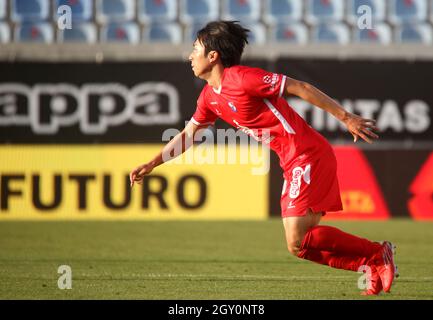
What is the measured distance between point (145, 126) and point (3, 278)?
6843 millimetres

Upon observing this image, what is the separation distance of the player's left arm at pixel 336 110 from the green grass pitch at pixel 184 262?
4.97 feet

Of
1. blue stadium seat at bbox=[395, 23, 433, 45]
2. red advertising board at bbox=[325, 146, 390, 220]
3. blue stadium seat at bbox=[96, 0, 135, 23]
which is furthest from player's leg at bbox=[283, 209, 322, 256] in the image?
blue stadium seat at bbox=[395, 23, 433, 45]

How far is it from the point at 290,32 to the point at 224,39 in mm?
10566

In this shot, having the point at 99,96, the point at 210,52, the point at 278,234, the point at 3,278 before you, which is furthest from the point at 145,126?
the point at 210,52

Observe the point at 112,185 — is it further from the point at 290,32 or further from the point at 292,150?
the point at 292,150

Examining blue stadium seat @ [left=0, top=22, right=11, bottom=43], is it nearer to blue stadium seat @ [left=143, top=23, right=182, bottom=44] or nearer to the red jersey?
blue stadium seat @ [left=143, top=23, right=182, bottom=44]

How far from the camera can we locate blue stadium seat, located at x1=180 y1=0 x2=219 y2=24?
57.8 feet

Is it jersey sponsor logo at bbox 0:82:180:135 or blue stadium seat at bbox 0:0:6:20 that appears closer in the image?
jersey sponsor logo at bbox 0:82:180:135

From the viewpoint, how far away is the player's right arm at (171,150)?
7.86 meters

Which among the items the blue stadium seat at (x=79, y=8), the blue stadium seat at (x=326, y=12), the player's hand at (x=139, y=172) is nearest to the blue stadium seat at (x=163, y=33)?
the blue stadium seat at (x=79, y=8)

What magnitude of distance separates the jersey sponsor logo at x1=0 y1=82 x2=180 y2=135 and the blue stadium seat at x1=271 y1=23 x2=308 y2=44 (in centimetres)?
313

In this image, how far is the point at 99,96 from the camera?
50.0ft

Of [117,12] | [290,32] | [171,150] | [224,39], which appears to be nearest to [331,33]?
[290,32]
